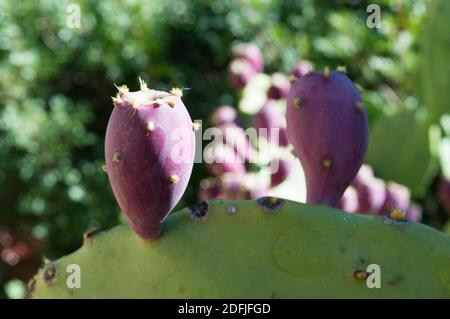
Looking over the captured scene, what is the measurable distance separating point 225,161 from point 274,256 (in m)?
0.90

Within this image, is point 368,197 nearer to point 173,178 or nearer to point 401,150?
point 401,150

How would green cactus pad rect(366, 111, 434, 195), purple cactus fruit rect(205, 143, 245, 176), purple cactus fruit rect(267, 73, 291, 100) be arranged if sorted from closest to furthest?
purple cactus fruit rect(205, 143, 245, 176)
purple cactus fruit rect(267, 73, 291, 100)
green cactus pad rect(366, 111, 434, 195)

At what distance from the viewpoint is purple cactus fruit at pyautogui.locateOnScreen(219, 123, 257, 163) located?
6.14 ft

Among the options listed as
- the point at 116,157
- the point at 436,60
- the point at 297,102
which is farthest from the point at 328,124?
the point at 436,60

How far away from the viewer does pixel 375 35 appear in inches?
105

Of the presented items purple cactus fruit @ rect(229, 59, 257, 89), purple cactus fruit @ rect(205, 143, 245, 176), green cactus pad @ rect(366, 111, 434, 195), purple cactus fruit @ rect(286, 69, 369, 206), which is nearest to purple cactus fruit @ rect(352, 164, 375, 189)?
purple cactus fruit @ rect(205, 143, 245, 176)

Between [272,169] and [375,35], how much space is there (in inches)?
46.6

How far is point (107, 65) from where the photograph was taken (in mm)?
2590

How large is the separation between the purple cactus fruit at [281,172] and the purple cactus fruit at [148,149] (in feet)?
2.60

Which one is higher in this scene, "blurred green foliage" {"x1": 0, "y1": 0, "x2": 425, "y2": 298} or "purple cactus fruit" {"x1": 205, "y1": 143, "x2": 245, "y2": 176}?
"purple cactus fruit" {"x1": 205, "y1": 143, "x2": 245, "y2": 176}

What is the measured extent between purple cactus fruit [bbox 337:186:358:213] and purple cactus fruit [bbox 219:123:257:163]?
0.31 m

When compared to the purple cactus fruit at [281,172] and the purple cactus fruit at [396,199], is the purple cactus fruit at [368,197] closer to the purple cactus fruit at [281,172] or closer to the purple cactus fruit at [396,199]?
the purple cactus fruit at [396,199]

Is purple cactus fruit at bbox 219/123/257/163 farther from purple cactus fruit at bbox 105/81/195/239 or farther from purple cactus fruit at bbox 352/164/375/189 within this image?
purple cactus fruit at bbox 105/81/195/239
